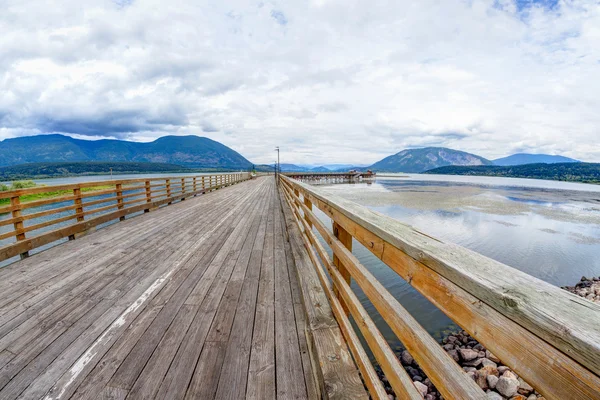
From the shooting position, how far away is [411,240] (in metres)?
1.21

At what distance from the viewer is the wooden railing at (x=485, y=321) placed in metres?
0.56

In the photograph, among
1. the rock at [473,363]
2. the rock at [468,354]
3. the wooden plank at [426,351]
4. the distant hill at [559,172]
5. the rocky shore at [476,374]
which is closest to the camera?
the wooden plank at [426,351]

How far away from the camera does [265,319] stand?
116 inches

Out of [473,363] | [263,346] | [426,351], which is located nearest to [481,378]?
[473,363]

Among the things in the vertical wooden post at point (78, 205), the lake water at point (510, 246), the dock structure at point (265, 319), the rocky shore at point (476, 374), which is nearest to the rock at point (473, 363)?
the rocky shore at point (476, 374)

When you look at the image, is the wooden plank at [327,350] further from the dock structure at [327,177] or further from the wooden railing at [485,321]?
the dock structure at [327,177]

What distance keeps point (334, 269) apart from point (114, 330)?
227 cm

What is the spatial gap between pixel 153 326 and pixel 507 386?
4853 millimetres

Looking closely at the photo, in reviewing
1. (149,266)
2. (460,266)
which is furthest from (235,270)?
(460,266)

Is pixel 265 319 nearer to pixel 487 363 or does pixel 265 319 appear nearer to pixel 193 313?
pixel 193 313

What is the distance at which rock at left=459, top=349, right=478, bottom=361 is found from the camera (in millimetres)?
4762

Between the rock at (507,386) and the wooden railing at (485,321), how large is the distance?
13.0 ft

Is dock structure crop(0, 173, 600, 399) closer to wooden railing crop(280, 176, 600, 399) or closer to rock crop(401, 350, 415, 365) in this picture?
wooden railing crop(280, 176, 600, 399)

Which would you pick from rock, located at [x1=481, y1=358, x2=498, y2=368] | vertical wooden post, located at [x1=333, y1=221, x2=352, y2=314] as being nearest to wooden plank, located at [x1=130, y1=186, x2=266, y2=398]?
vertical wooden post, located at [x1=333, y1=221, x2=352, y2=314]
